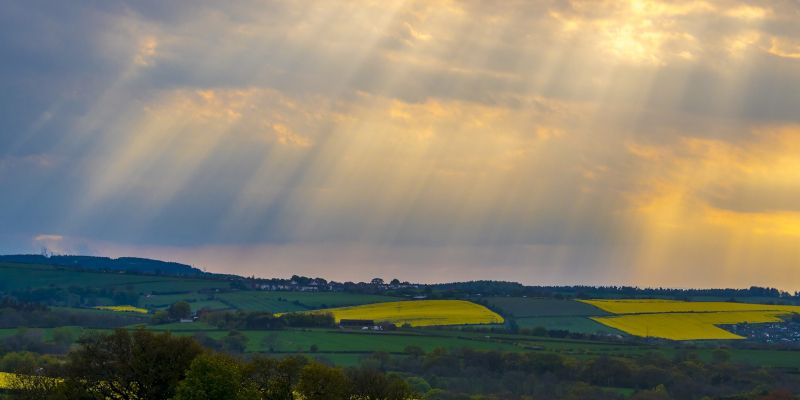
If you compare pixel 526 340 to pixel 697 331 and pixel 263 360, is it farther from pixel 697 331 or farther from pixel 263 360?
pixel 263 360

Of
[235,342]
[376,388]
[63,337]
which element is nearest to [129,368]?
[376,388]

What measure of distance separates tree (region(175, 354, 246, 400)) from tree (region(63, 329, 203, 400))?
4.95m

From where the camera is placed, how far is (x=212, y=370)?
67.6 m

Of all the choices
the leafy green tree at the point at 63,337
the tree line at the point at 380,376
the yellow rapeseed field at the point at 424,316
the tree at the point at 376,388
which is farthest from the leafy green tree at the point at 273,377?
the yellow rapeseed field at the point at 424,316

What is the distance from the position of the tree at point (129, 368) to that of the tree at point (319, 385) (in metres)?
8.08

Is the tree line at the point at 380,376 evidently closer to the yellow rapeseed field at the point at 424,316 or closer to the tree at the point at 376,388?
the tree at the point at 376,388

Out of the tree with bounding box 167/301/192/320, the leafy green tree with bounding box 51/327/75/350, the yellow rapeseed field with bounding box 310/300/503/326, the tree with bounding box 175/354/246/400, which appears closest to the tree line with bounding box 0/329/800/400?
the tree with bounding box 175/354/246/400

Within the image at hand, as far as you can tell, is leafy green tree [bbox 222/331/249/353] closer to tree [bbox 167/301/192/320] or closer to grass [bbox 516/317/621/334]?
tree [bbox 167/301/192/320]

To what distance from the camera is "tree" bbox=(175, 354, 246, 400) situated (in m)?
66.2

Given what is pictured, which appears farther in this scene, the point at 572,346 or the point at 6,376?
the point at 572,346

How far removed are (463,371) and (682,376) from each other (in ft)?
91.7

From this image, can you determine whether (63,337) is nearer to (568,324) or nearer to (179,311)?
(179,311)

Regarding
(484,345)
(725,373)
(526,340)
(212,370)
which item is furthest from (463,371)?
(212,370)

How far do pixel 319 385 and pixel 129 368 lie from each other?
Result: 13.4m
